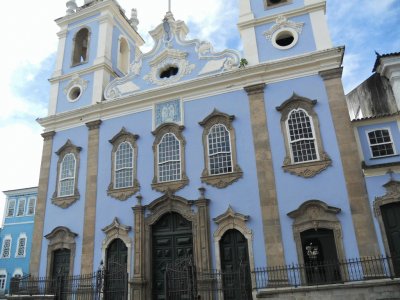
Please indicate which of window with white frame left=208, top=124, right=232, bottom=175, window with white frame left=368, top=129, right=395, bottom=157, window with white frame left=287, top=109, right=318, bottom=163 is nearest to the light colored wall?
window with white frame left=287, top=109, right=318, bottom=163

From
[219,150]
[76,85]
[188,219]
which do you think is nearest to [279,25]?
A: [219,150]

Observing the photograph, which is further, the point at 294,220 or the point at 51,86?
the point at 51,86

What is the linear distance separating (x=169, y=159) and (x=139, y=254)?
395 centimetres

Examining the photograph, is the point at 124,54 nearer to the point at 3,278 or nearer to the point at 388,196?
the point at 388,196

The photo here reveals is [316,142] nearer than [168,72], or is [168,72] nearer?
[316,142]

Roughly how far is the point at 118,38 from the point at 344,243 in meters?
15.5

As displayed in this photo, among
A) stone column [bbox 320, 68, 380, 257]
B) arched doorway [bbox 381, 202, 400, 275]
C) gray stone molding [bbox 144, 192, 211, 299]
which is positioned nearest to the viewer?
arched doorway [bbox 381, 202, 400, 275]

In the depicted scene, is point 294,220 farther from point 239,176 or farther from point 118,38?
point 118,38

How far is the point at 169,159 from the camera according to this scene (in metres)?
15.7

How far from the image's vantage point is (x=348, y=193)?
1271 cm

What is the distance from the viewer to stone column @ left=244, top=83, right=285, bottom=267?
1295 cm

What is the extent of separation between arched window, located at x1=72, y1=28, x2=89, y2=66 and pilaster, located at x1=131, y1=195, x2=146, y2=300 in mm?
9541

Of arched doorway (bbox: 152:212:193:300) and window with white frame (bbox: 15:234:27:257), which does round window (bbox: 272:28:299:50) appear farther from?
window with white frame (bbox: 15:234:27:257)

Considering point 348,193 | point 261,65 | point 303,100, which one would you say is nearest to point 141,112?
point 261,65
